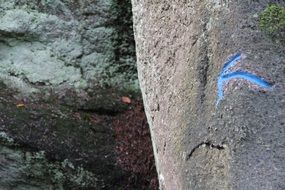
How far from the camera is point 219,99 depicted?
1413 mm

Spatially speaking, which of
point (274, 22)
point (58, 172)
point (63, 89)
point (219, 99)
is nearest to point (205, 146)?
point (219, 99)

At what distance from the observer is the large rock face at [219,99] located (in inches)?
51.3

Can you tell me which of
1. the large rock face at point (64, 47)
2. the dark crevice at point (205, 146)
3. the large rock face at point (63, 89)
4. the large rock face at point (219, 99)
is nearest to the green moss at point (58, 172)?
the large rock face at point (63, 89)

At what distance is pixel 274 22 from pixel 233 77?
0.52 ft

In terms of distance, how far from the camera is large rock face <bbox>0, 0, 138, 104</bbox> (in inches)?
96.7

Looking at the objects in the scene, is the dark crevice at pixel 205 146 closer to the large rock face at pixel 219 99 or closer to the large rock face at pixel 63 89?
the large rock face at pixel 219 99

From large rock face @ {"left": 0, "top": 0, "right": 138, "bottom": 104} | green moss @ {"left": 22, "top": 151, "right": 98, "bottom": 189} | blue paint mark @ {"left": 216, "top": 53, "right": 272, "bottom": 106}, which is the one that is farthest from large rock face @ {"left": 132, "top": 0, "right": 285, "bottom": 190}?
large rock face @ {"left": 0, "top": 0, "right": 138, "bottom": 104}

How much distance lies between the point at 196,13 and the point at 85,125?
83 cm

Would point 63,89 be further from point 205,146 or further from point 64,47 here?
point 205,146

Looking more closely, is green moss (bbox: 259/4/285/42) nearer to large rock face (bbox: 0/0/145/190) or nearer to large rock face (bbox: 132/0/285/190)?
large rock face (bbox: 132/0/285/190)

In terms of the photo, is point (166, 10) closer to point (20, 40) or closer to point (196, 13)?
point (196, 13)

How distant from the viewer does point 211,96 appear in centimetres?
145

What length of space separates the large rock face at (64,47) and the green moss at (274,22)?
1095 mm

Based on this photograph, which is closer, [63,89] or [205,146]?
[205,146]
